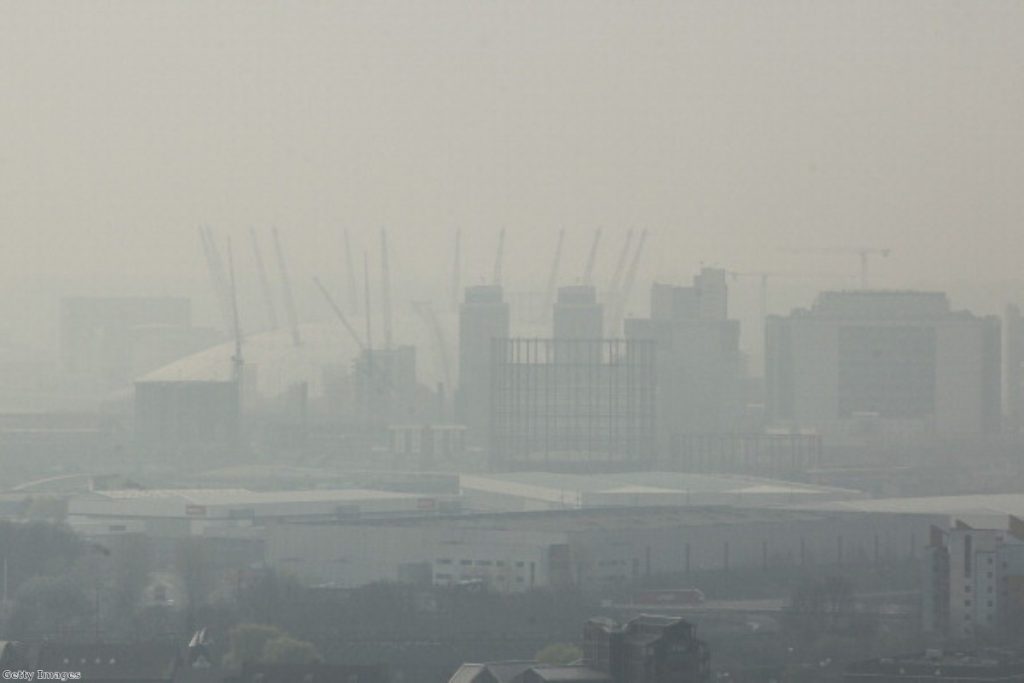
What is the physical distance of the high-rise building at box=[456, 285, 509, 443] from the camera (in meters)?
63.1

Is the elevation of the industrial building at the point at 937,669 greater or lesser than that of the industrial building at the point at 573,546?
lesser

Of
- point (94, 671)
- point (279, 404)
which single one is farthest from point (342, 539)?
point (279, 404)

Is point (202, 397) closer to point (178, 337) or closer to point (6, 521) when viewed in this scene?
point (178, 337)

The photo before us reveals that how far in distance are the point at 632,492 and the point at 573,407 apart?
14.0 meters

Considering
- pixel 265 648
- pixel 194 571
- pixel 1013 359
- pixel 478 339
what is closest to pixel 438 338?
pixel 478 339

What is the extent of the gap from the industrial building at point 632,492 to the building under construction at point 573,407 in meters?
6.72

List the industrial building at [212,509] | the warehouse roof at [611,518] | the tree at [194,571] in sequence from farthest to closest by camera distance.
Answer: the industrial building at [212,509] < the warehouse roof at [611,518] < the tree at [194,571]

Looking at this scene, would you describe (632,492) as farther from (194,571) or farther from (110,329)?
(110,329)

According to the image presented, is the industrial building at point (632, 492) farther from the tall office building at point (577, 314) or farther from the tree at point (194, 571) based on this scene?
the tall office building at point (577, 314)

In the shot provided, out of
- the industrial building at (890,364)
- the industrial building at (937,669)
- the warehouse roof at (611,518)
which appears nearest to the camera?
the industrial building at (937,669)

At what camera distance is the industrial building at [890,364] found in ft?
220

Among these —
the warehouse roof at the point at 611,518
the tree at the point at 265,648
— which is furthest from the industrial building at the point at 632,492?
the tree at the point at 265,648

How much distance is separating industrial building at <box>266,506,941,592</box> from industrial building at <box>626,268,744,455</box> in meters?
24.5

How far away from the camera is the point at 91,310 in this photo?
264 feet
